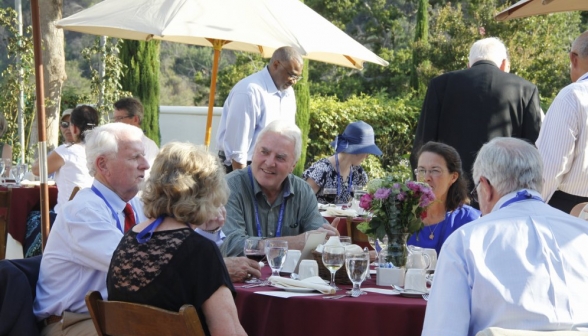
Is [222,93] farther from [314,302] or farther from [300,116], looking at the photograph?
[314,302]

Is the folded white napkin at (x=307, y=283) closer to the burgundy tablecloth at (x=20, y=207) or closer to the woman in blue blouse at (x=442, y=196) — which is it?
the woman in blue blouse at (x=442, y=196)

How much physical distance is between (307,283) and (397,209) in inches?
22.6

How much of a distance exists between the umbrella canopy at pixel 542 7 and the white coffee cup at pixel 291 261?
9.62 ft

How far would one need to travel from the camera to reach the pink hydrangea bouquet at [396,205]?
3.67 m

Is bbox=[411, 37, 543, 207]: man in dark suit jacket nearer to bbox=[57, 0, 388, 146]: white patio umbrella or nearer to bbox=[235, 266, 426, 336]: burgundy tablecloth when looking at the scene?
bbox=[57, 0, 388, 146]: white patio umbrella

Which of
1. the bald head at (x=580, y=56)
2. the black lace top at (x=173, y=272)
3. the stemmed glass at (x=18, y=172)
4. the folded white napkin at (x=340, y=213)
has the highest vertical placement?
the bald head at (x=580, y=56)

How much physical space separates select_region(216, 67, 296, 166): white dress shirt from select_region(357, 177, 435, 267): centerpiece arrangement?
328cm

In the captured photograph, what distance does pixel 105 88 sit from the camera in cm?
1407

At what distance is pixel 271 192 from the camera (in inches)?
181

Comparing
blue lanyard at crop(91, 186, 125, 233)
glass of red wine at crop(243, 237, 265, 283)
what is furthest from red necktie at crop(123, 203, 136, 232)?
glass of red wine at crop(243, 237, 265, 283)

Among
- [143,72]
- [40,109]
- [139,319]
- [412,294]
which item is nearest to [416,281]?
[412,294]

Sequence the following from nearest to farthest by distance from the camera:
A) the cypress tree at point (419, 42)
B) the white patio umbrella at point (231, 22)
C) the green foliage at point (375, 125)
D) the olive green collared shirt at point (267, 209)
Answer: the olive green collared shirt at point (267, 209) → the white patio umbrella at point (231, 22) → the green foliage at point (375, 125) → the cypress tree at point (419, 42)

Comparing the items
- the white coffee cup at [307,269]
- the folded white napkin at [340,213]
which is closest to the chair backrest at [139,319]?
the white coffee cup at [307,269]

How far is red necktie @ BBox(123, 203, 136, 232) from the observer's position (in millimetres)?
3811
